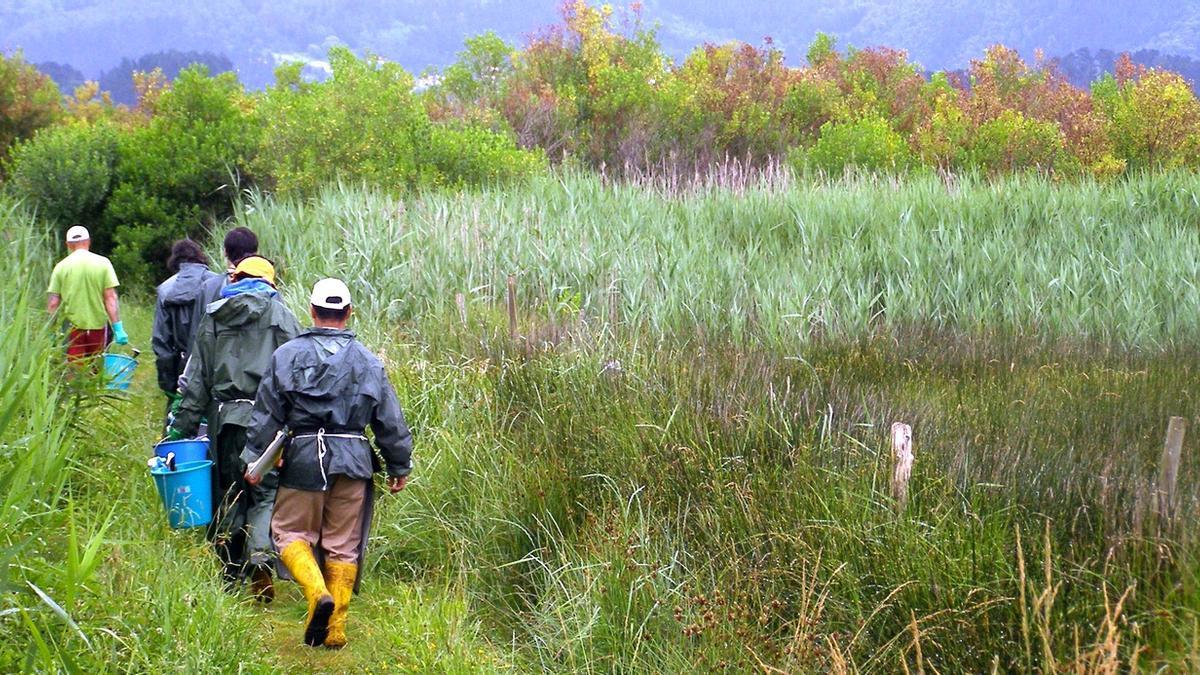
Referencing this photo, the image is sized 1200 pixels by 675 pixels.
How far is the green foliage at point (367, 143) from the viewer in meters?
15.8

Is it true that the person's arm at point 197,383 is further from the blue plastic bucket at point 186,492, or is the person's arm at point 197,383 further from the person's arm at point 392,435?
the person's arm at point 392,435

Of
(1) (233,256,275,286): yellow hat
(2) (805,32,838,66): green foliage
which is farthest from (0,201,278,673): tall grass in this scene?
(2) (805,32,838,66): green foliage

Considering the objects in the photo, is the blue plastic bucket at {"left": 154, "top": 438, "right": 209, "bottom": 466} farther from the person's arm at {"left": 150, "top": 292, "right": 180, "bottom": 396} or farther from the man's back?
the person's arm at {"left": 150, "top": 292, "right": 180, "bottom": 396}

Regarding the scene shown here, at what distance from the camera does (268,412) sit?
5676 millimetres

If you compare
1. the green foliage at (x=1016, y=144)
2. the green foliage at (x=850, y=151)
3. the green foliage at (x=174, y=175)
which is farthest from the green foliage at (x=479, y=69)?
the green foliage at (x=174, y=175)

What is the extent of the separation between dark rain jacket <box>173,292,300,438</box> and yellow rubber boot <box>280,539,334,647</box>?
903 mm

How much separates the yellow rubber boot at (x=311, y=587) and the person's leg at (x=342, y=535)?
0.09 meters

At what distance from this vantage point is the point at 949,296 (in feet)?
34.4

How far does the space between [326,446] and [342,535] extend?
18.8 inches

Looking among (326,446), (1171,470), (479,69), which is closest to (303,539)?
(326,446)

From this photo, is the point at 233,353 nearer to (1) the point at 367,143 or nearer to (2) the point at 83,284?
(2) the point at 83,284

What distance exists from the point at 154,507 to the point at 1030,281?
7489 mm

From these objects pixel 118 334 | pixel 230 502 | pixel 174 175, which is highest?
pixel 174 175

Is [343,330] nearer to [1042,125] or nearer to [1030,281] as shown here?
[1030,281]
